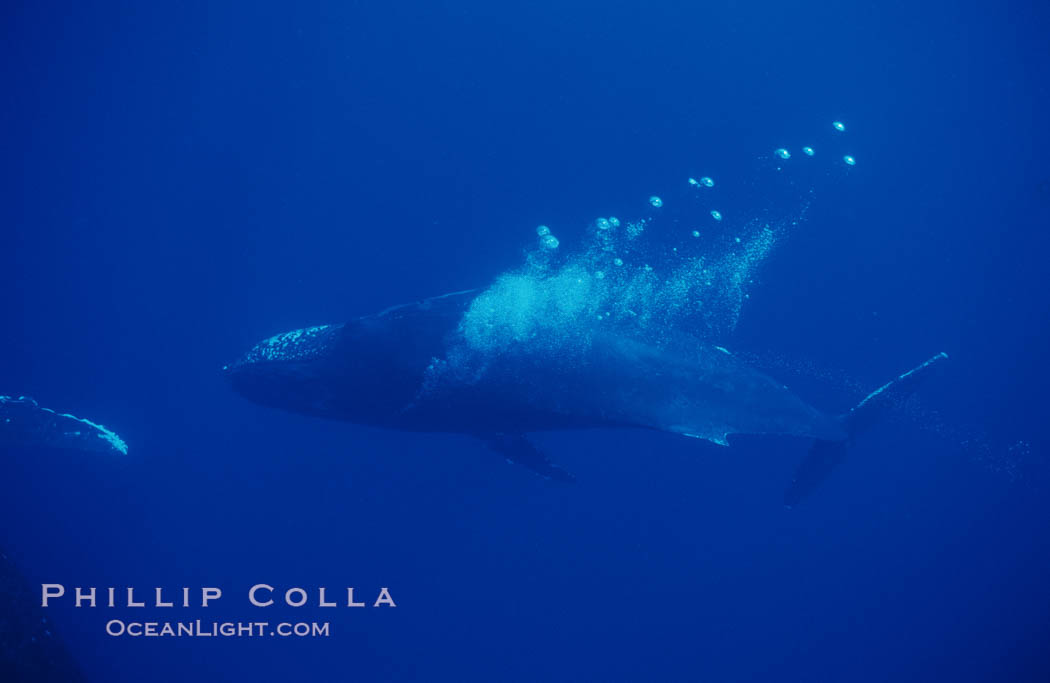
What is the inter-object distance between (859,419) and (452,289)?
35.0ft

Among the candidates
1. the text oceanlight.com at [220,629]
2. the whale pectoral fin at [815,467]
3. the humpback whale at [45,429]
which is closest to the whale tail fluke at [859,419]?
the whale pectoral fin at [815,467]

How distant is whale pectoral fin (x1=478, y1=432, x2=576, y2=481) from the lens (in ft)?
30.9

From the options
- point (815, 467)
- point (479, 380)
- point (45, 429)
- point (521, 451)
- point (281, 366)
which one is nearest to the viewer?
point (479, 380)

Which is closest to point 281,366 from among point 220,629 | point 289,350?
point 289,350

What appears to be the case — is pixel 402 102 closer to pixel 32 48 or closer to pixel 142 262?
pixel 142 262

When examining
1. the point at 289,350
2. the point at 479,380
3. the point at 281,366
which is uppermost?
the point at 289,350

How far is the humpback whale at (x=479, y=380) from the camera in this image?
794 centimetres

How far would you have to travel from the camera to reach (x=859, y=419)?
39.9 feet

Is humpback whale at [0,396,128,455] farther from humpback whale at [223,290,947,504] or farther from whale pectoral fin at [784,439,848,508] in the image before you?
whale pectoral fin at [784,439,848,508]

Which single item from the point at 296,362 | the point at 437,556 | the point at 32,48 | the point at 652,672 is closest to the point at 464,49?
the point at 32,48

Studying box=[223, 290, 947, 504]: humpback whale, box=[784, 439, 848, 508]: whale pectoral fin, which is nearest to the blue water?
box=[784, 439, 848, 508]: whale pectoral fin

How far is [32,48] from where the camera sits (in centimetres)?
1883

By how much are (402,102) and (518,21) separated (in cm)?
508

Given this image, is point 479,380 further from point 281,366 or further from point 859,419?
point 859,419
